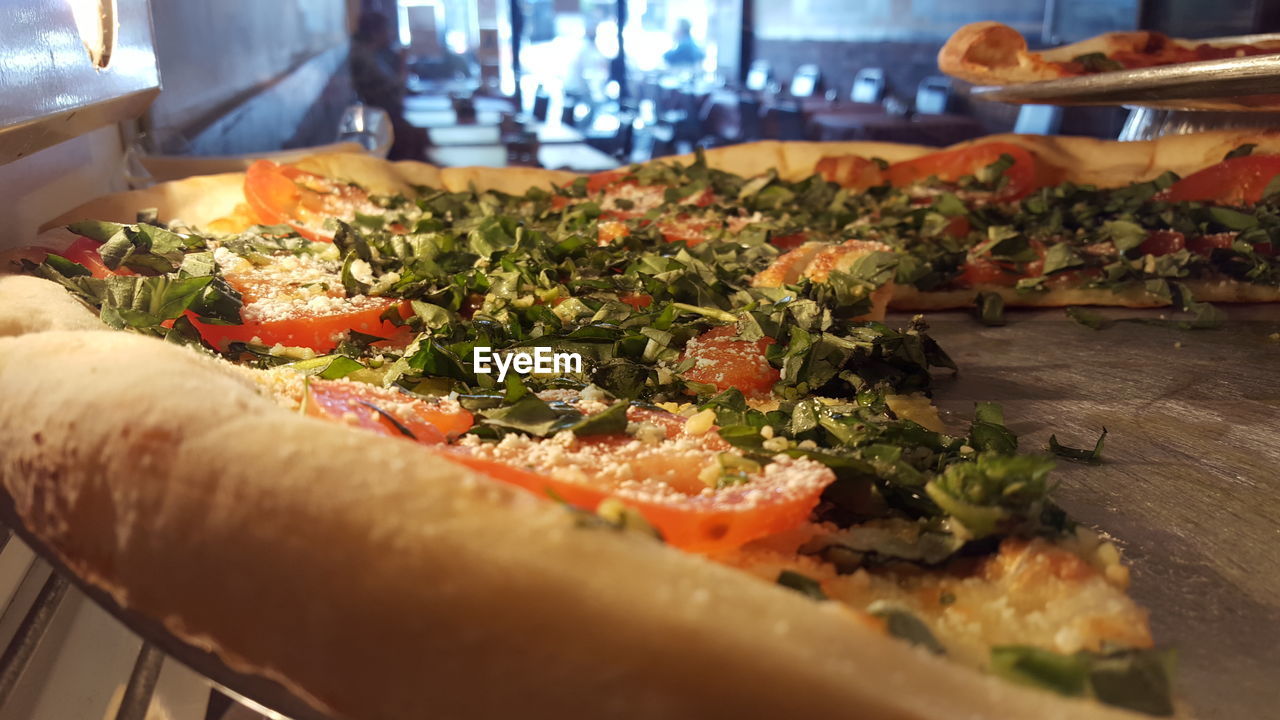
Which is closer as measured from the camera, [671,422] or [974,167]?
[671,422]

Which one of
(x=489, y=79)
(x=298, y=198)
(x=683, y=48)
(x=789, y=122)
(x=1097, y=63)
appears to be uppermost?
(x=1097, y=63)

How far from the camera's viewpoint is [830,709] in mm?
668

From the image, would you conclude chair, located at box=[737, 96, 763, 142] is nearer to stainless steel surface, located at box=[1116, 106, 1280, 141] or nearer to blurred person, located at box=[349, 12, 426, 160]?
blurred person, located at box=[349, 12, 426, 160]

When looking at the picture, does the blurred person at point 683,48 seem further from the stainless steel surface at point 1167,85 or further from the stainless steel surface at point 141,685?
the stainless steel surface at point 141,685

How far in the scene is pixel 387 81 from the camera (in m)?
5.62

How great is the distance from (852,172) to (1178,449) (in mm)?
2147

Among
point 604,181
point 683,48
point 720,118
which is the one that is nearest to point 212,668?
point 604,181

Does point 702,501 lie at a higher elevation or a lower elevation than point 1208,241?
higher

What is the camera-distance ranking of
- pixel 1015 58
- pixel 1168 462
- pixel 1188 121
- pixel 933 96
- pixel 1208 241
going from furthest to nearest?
pixel 933 96 → pixel 1188 121 → pixel 1015 58 → pixel 1208 241 → pixel 1168 462

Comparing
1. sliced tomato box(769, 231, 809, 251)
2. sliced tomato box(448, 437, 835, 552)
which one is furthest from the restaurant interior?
sliced tomato box(448, 437, 835, 552)

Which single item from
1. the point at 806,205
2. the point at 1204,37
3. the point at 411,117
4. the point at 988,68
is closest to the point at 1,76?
the point at 806,205

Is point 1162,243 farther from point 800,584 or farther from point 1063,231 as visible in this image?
point 800,584

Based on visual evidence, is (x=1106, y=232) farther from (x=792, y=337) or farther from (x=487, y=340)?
(x=487, y=340)

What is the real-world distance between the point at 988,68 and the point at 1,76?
10.9 ft
